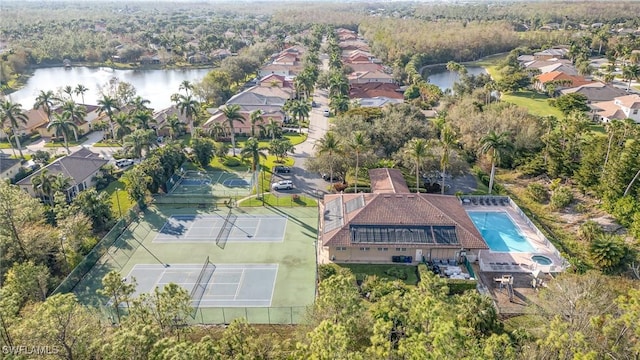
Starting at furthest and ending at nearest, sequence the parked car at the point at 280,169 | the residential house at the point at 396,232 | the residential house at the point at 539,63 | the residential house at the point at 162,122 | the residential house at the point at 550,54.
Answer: the residential house at the point at 550,54, the residential house at the point at 539,63, the residential house at the point at 162,122, the parked car at the point at 280,169, the residential house at the point at 396,232

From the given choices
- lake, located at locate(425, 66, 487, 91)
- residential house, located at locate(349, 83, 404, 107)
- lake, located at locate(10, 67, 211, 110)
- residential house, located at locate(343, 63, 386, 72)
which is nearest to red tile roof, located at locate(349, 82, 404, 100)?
residential house, located at locate(349, 83, 404, 107)

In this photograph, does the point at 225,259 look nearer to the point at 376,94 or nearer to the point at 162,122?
the point at 162,122

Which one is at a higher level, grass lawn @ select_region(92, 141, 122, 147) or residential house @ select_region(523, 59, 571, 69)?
residential house @ select_region(523, 59, 571, 69)

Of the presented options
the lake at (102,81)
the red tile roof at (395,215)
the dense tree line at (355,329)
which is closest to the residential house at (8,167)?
the dense tree line at (355,329)

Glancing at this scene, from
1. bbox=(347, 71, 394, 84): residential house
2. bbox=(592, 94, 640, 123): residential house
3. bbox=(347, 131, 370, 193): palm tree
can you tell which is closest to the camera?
bbox=(347, 131, 370, 193): palm tree

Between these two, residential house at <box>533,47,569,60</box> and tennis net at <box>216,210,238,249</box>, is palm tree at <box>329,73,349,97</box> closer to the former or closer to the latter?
tennis net at <box>216,210,238,249</box>

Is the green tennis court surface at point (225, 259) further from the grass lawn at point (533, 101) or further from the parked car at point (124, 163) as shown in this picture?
the grass lawn at point (533, 101)

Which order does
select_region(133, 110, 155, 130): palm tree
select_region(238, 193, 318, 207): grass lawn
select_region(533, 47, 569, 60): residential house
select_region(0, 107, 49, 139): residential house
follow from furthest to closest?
1. select_region(533, 47, 569, 60): residential house
2. select_region(0, 107, 49, 139): residential house
3. select_region(133, 110, 155, 130): palm tree
4. select_region(238, 193, 318, 207): grass lawn
